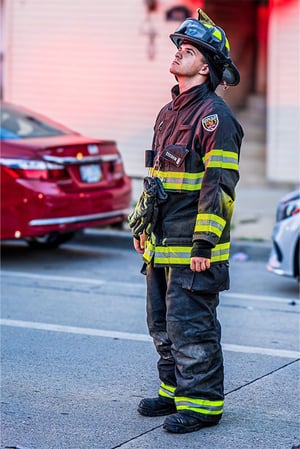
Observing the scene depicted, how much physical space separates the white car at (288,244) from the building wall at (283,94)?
20.3 ft

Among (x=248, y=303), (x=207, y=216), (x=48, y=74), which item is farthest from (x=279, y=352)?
(x=48, y=74)

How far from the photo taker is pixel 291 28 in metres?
14.3

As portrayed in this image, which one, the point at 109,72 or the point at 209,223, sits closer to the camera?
the point at 209,223

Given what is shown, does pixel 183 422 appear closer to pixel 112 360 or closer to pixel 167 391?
pixel 167 391

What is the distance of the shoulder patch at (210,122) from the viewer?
4.73 meters

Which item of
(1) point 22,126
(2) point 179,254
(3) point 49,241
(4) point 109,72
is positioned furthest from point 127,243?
(2) point 179,254

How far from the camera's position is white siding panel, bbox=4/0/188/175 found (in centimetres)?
1515

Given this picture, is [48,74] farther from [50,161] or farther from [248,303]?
[248,303]

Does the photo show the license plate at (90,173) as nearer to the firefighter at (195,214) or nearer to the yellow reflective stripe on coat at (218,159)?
the firefighter at (195,214)

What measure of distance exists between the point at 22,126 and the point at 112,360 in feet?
14.5

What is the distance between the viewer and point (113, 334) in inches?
275

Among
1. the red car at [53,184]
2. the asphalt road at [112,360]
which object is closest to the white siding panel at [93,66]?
the red car at [53,184]

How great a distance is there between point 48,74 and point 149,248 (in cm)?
1105

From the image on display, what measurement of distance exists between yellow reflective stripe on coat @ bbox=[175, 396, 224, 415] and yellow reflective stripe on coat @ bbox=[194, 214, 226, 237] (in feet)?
2.68
